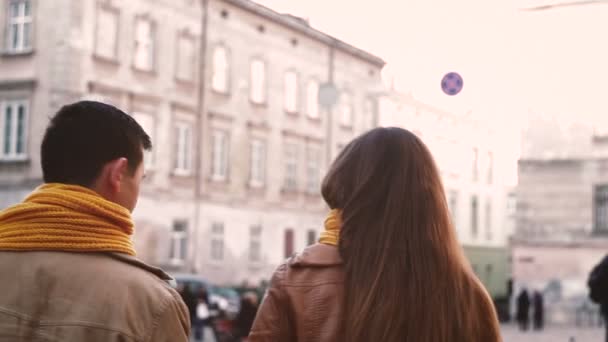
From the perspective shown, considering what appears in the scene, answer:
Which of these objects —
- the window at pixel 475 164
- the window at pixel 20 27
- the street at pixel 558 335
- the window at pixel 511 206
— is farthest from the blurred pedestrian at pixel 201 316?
the window at pixel 511 206

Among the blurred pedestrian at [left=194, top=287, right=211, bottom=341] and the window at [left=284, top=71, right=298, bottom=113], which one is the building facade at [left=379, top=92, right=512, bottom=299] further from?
the blurred pedestrian at [left=194, top=287, right=211, bottom=341]

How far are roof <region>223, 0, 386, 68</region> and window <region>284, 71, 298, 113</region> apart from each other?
1.70 m

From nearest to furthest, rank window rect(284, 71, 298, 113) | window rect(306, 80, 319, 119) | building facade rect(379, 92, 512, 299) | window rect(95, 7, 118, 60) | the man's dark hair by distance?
1. the man's dark hair
2. window rect(95, 7, 118, 60)
3. window rect(284, 71, 298, 113)
4. window rect(306, 80, 319, 119)
5. building facade rect(379, 92, 512, 299)

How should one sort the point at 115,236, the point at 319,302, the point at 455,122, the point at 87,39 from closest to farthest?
the point at 115,236
the point at 319,302
the point at 87,39
the point at 455,122

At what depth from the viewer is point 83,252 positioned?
2.69 metres

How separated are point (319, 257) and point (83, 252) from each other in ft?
2.73

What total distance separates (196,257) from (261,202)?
185 inches

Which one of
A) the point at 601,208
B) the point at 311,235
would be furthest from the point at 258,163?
the point at 601,208

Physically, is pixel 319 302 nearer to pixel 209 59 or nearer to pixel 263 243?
pixel 209 59

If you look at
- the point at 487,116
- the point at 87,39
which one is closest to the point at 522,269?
the point at 87,39

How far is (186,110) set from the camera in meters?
33.0

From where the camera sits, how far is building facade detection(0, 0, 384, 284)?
28984 mm

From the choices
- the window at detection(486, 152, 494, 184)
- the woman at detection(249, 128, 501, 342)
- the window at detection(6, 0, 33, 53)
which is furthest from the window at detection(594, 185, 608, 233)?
the woman at detection(249, 128, 501, 342)

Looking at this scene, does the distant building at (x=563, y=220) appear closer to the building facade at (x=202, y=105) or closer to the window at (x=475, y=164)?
the building facade at (x=202, y=105)
